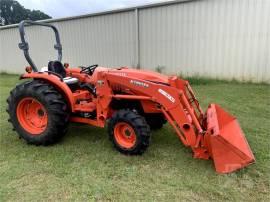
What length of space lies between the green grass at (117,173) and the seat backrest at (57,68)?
96cm

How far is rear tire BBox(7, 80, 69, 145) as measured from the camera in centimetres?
400

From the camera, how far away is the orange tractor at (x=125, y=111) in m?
3.35

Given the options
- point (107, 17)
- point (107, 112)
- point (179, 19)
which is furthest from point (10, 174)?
point (107, 17)

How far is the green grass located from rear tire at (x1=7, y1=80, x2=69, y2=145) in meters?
0.18

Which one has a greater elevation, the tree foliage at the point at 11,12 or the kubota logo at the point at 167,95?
the tree foliage at the point at 11,12

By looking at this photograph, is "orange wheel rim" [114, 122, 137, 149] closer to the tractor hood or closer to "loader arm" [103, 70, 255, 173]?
"loader arm" [103, 70, 255, 173]

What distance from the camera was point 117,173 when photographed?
3.36 metres

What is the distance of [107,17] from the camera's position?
36.4ft

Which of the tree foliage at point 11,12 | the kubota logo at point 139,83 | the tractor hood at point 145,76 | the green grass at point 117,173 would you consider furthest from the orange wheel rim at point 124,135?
the tree foliage at point 11,12

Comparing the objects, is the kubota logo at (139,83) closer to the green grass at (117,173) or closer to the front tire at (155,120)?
the front tire at (155,120)

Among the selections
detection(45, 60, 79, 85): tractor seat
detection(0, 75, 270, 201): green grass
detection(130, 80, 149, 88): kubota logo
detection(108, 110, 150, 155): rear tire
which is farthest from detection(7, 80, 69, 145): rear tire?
detection(130, 80, 149, 88): kubota logo

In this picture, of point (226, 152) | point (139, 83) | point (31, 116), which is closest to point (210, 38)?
point (139, 83)

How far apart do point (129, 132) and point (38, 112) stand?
5.02ft

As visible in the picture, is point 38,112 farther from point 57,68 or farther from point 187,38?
point 187,38
